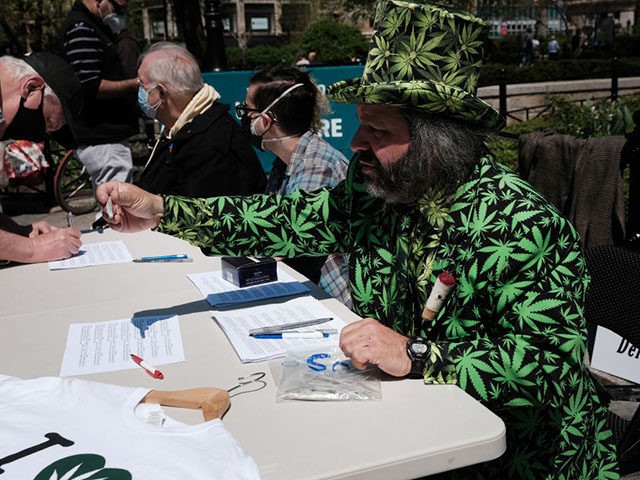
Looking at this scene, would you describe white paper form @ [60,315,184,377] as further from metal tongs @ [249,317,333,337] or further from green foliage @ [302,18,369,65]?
green foliage @ [302,18,369,65]

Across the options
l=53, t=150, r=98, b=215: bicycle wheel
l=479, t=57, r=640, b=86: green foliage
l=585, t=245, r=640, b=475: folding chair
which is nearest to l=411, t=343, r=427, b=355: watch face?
l=585, t=245, r=640, b=475: folding chair

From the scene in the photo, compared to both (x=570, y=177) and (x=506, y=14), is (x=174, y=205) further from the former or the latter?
(x=506, y=14)

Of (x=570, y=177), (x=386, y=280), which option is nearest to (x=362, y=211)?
(x=386, y=280)

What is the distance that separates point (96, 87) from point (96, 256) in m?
3.08

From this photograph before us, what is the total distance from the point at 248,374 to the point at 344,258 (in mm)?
1408

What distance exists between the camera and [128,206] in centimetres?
211

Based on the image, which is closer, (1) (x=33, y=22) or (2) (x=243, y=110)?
(2) (x=243, y=110)

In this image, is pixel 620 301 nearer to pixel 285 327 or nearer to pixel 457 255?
pixel 457 255

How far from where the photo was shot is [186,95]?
423 centimetres

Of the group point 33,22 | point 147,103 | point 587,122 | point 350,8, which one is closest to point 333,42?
point 33,22

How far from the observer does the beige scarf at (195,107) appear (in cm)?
415

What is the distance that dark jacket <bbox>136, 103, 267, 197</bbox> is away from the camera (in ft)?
12.8

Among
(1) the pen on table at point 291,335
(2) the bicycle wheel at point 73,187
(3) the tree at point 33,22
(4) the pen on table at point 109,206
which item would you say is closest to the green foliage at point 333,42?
(3) the tree at point 33,22

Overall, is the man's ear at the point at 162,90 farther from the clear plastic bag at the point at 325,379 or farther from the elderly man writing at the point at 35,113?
the clear plastic bag at the point at 325,379
